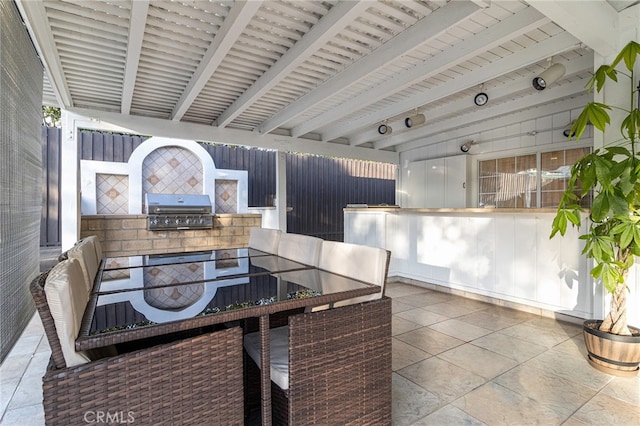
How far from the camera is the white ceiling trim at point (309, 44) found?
7.66ft

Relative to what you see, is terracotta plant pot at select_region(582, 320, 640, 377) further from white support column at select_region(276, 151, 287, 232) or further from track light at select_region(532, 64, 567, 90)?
white support column at select_region(276, 151, 287, 232)

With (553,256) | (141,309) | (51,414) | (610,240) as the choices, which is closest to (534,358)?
(610,240)

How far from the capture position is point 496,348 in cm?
266

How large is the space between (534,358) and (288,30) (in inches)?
130

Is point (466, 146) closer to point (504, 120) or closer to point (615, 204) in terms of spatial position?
point (504, 120)

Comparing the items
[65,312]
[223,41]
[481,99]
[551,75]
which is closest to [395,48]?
[223,41]

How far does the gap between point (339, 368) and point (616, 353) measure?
2.10 meters

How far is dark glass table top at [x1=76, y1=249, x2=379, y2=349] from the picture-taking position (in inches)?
44.5

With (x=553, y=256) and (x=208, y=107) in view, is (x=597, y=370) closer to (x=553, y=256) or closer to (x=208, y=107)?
(x=553, y=256)

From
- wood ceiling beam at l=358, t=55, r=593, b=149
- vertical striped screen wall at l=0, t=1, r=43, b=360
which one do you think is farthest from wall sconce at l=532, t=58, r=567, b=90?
vertical striped screen wall at l=0, t=1, r=43, b=360

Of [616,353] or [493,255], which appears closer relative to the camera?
[616,353]

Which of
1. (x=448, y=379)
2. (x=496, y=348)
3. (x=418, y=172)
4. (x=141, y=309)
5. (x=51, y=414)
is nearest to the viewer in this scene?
(x=51, y=414)

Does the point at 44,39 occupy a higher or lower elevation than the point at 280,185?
higher

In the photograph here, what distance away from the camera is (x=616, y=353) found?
7.27 feet
